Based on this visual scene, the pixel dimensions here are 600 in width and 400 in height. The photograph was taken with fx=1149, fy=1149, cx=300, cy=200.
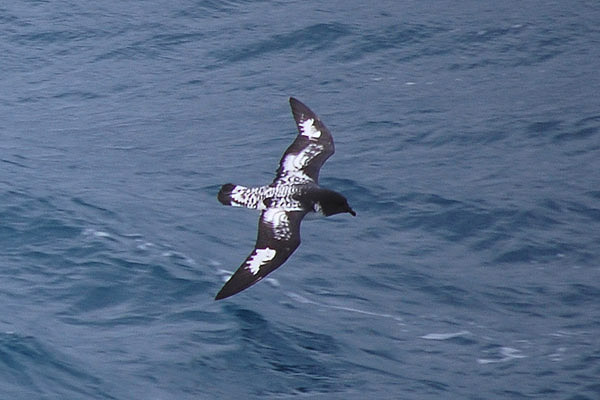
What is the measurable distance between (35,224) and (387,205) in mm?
5322

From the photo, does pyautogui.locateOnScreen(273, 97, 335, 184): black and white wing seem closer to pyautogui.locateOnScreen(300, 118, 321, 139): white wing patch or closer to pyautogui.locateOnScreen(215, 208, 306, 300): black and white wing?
pyautogui.locateOnScreen(300, 118, 321, 139): white wing patch

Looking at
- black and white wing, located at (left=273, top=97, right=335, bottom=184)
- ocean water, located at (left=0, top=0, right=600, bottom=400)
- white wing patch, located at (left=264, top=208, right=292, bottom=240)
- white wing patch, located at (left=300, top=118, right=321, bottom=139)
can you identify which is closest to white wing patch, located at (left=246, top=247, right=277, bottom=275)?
white wing patch, located at (left=264, top=208, right=292, bottom=240)

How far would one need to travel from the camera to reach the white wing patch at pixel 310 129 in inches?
650

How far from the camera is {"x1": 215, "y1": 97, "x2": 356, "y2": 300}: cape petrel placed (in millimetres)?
12836

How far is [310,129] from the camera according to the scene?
16.7 metres

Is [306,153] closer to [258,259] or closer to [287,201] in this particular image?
[287,201]

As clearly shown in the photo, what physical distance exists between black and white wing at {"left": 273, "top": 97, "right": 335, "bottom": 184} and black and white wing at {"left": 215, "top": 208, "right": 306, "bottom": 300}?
131 cm

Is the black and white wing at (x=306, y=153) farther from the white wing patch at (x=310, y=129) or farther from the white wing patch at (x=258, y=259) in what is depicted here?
the white wing patch at (x=258, y=259)

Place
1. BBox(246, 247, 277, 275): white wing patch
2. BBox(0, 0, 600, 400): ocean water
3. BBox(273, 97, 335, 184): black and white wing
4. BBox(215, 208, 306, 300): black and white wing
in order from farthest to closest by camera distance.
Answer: BBox(273, 97, 335, 184): black and white wing → BBox(246, 247, 277, 275): white wing patch → BBox(0, 0, 600, 400): ocean water → BBox(215, 208, 306, 300): black and white wing

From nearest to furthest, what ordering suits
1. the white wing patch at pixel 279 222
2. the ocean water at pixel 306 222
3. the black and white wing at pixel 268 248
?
the black and white wing at pixel 268 248 < the ocean water at pixel 306 222 < the white wing patch at pixel 279 222

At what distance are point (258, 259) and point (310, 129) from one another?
160 inches

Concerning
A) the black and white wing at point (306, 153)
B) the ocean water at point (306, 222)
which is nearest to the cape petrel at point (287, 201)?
the black and white wing at point (306, 153)

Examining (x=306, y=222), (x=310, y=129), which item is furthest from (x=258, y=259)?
(x=306, y=222)

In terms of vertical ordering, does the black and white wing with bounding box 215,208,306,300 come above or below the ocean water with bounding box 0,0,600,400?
above
